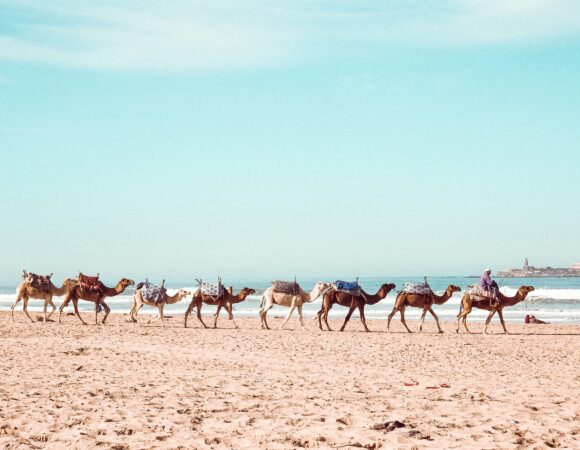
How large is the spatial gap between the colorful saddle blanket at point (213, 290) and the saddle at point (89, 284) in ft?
12.0

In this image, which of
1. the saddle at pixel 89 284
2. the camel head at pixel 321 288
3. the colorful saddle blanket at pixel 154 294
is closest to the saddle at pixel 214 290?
the colorful saddle blanket at pixel 154 294

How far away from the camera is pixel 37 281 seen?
26.5 m

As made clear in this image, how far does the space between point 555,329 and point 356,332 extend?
8.14 m

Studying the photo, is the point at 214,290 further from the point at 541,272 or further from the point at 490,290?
the point at 541,272

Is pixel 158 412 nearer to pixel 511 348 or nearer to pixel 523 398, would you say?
pixel 523 398

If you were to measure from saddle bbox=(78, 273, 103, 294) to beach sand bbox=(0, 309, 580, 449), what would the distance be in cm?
665

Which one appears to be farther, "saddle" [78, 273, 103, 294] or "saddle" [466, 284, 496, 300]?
"saddle" [78, 273, 103, 294]

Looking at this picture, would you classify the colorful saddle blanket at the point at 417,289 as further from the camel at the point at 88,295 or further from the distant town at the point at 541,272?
the distant town at the point at 541,272

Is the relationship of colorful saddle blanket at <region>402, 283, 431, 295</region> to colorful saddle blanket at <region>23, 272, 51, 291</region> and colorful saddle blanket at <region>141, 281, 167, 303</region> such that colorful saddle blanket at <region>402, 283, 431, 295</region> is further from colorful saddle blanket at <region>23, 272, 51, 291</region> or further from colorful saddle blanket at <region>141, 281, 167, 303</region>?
colorful saddle blanket at <region>23, 272, 51, 291</region>

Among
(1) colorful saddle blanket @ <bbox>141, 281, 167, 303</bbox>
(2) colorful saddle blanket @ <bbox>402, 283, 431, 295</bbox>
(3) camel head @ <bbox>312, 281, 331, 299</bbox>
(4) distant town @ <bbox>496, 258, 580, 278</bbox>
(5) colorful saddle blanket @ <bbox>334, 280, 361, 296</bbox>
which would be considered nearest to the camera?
(2) colorful saddle blanket @ <bbox>402, 283, 431, 295</bbox>

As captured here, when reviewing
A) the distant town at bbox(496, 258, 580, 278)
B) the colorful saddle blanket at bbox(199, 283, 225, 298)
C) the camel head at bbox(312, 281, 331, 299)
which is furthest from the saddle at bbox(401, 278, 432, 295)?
the distant town at bbox(496, 258, 580, 278)

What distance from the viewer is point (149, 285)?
2689 cm

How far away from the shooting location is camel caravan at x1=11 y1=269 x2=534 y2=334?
23688 millimetres

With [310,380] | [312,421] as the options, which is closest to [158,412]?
[312,421]
